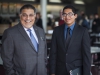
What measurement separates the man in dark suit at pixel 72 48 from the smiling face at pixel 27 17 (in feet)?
1.38

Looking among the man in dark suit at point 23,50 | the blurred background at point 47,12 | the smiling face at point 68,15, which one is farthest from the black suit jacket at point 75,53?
the blurred background at point 47,12

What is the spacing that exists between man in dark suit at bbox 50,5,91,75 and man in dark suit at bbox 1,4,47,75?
32 centimetres

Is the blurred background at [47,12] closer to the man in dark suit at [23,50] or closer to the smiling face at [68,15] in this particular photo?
the smiling face at [68,15]

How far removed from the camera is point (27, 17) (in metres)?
2.16

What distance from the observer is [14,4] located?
551 inches

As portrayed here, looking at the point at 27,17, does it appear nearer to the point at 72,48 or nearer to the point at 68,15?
the point at 68,15

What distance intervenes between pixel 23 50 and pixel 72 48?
0.59 metres

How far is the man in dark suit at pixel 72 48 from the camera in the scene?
94.8 inches

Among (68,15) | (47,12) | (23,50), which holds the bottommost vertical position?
(47,12)

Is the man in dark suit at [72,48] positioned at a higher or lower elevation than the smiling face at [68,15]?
lower

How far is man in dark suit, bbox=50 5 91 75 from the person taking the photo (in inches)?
94.8

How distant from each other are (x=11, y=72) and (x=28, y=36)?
0.39 meters

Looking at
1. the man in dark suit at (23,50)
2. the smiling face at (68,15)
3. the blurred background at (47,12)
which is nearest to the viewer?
the man in dark suit at (23,50)

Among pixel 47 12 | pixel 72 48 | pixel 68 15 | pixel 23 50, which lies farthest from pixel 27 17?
pixel 47 12
